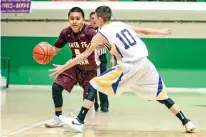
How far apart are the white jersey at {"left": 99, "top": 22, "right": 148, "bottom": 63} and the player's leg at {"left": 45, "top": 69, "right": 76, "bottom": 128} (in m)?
0.88

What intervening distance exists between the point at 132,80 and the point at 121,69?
0.20 meters

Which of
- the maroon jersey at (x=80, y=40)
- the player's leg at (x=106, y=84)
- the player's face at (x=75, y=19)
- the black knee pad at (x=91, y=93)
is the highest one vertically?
the player's face at (x=75, y=19)

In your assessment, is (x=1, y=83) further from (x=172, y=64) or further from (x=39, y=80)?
(x=172, y=64)

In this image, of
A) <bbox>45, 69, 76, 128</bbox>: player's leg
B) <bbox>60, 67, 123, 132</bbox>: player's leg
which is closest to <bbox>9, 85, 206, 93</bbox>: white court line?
<bbox>45, 69, 76, 128</bbox>: player's leg

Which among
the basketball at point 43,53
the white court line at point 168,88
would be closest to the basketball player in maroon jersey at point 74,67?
the basketball at point 43,53

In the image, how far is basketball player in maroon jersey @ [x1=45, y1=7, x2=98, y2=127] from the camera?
545 centimetres

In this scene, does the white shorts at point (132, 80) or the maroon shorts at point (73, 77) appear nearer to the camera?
the white shorts at point (132, 80)

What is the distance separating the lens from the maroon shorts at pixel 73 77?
5516mm

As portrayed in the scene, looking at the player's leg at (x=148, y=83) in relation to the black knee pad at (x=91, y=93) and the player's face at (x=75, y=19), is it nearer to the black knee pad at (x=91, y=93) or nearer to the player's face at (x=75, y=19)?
the black knee pad at (x=91, y=93)

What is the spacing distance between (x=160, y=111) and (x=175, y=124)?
172 centimetres

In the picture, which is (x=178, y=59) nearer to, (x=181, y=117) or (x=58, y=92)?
(x=181, y=117)

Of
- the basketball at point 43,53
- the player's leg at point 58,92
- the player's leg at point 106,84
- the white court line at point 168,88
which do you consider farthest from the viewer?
the white court line at point 168,88

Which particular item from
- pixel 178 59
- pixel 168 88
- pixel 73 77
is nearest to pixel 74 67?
pixel 73 77

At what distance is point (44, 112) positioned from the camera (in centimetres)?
712
